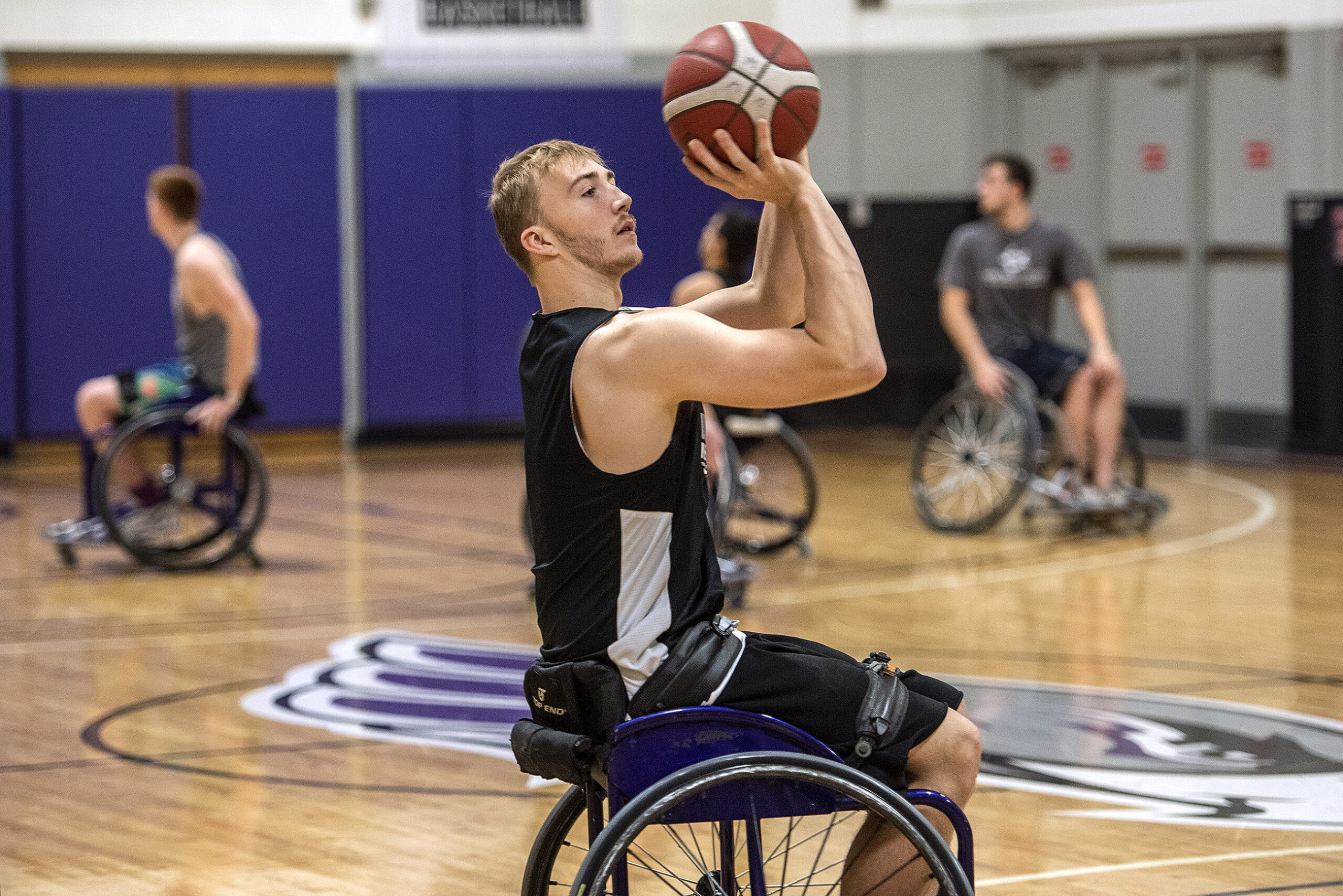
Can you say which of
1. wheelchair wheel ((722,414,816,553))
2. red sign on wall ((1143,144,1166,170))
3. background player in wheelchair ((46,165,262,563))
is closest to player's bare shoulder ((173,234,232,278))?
background player in wheelchair ((46,165,262,563))

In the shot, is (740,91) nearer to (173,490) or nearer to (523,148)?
(173,490)

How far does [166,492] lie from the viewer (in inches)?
249

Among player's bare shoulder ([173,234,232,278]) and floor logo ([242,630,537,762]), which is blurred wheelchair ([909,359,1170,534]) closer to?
floor logo ([242,630,537,762])

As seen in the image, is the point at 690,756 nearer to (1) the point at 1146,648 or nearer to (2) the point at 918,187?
(1) the point at 1146,648

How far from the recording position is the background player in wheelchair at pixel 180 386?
626 cm

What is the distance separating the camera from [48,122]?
1001 centimetres

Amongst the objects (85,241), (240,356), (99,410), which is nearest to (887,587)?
(240,356)

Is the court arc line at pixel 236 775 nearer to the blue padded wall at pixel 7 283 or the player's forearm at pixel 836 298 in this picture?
the player's forearm at pixel 836 298

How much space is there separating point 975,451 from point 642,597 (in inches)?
196

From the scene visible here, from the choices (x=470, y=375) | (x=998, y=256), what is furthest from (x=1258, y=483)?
(x=470, y=375)

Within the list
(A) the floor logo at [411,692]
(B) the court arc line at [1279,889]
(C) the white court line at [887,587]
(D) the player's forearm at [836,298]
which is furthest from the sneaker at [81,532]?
(D) the player's forearm at [836,298]

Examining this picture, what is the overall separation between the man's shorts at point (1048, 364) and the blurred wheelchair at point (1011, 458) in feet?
0.12

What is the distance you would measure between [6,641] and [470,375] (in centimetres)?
555

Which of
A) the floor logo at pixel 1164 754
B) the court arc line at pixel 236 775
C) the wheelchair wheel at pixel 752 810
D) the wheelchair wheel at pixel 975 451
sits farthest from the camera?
the wheelchair wheel at pixel 975 451
